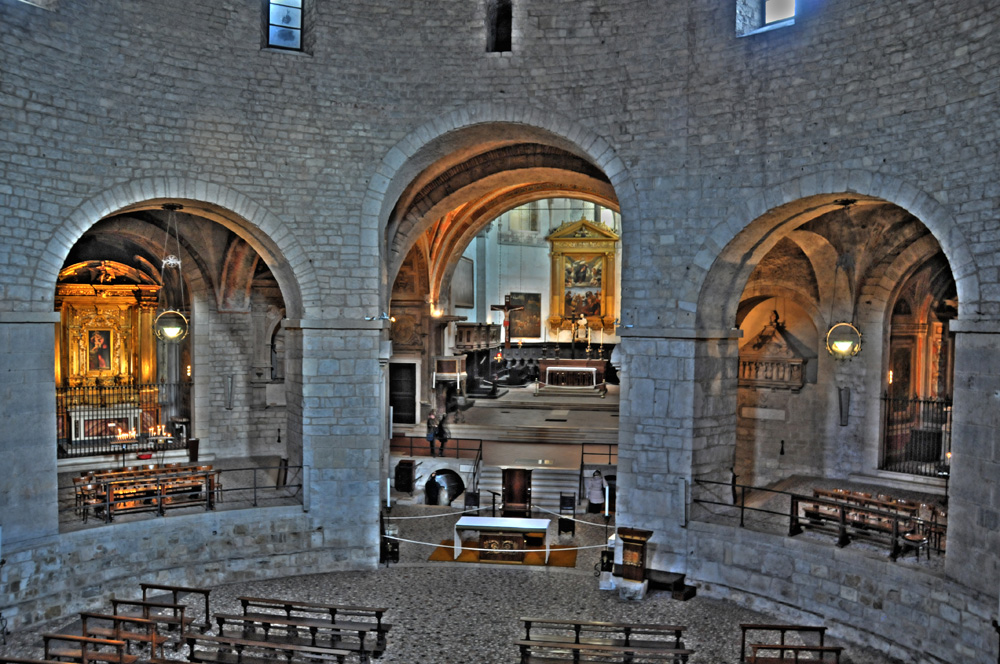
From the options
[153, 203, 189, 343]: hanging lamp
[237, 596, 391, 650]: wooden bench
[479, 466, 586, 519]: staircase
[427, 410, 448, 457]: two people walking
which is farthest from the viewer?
[427, 410, 448, 457]: two people walking

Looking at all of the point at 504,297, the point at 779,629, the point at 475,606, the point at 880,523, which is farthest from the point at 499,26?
the point at 504,297

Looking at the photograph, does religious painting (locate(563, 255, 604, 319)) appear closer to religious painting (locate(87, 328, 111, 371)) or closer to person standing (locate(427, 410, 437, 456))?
person standing (locate(427, 410, 437, 456))

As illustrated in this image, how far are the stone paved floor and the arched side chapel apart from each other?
1.72 ft

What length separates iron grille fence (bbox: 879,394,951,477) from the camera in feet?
48.9

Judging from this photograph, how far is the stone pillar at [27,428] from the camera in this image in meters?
A: 10.0

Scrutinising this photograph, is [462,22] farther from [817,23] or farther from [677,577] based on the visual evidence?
[677,577]

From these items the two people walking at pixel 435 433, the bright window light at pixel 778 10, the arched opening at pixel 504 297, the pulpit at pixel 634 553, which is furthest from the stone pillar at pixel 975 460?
the two people walking at pixel 435 433

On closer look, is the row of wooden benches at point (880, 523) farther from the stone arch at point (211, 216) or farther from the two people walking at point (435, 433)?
the two people walking at point (435, 433)

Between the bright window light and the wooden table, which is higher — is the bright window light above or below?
above

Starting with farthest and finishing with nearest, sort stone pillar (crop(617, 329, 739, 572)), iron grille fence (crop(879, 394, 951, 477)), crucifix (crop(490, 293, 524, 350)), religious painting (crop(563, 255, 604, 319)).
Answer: religious painting (crop(563, 255, 604, 319)), crucifix (crop(490, 293, 524, 350)), iron grille fence (crop(879, 394, 951, 477)), stone pillar (crop(617, 329, 739, 572))

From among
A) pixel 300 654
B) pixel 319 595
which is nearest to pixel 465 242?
pixel 319 595

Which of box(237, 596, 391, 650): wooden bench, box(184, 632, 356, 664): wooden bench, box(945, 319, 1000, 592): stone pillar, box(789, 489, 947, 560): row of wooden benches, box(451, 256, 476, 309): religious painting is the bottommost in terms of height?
box(184, 632, 356, 664): wooden bench

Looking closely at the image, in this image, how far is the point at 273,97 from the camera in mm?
11891

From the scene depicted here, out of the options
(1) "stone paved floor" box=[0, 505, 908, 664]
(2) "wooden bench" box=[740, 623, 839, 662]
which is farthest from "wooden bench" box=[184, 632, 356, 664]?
(2) "wooden bench" box=[740, 623, 839, 662]
